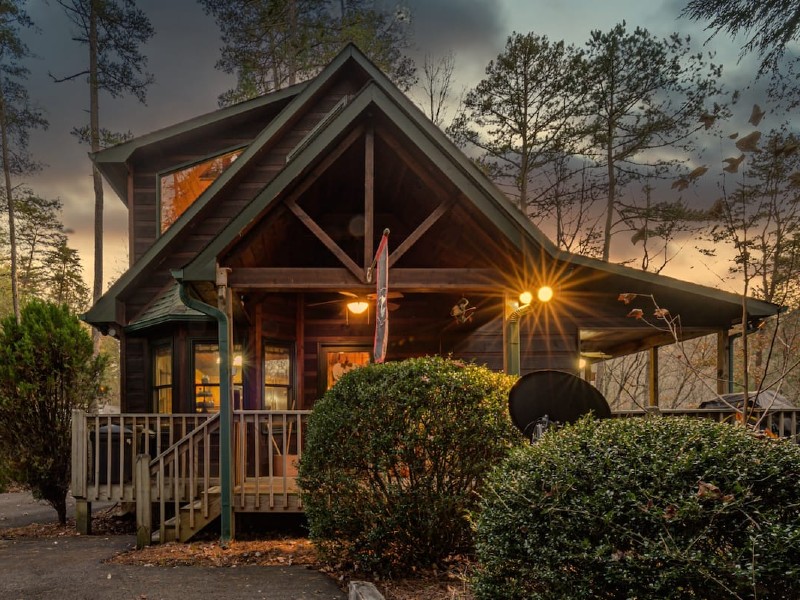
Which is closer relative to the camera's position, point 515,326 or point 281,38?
point 515,326

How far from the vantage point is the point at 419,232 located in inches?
252

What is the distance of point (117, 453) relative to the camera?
27.7 ft

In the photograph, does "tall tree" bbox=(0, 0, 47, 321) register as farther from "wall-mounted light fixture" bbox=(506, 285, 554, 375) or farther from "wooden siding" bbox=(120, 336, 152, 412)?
"wall-mounted light fixture" bbox=(506, 285, 554, 375)

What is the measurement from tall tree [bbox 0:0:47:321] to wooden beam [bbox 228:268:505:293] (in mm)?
19375

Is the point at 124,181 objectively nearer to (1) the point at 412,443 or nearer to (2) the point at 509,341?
(2) the point at 509,341

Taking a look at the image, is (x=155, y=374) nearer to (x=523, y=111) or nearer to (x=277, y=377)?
(x=277, y=377)

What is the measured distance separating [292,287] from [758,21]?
26.0 ft

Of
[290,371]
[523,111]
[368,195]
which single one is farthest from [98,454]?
[523,111]

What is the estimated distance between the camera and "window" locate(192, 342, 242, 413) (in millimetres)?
9617

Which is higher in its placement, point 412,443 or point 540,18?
point 540,18

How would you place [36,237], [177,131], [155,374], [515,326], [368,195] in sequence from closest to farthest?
[368,195] < [515,326] < [155,374] < [177,131] < [36,237]

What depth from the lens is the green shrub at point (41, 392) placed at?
795 centimetres

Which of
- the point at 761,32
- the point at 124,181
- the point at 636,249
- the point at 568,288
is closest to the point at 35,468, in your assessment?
the point at 124,181

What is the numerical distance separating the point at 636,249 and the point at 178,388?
1631 cm
